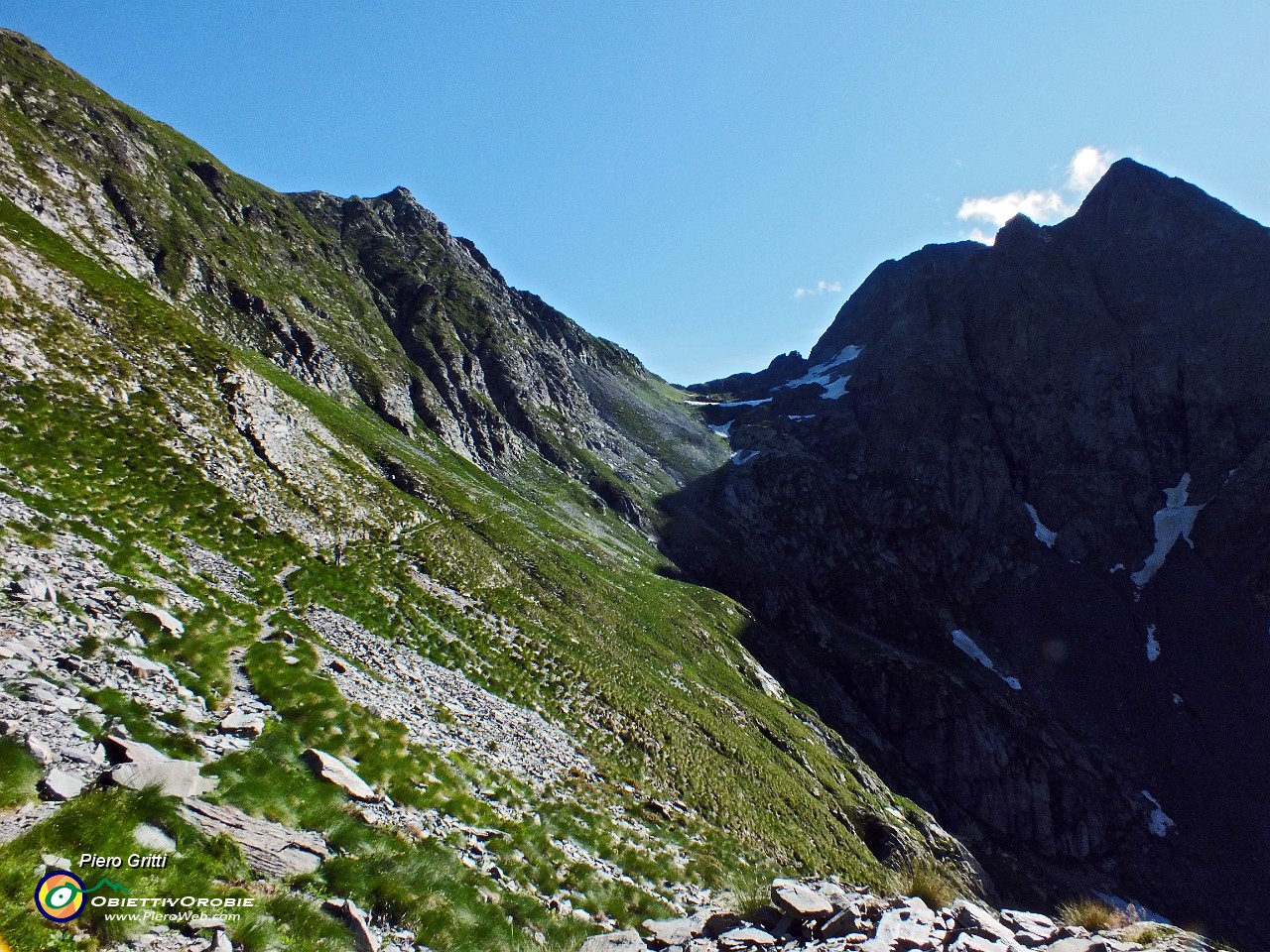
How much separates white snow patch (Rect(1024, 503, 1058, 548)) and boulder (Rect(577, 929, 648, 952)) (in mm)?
150588

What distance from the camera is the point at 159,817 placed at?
7.72 m

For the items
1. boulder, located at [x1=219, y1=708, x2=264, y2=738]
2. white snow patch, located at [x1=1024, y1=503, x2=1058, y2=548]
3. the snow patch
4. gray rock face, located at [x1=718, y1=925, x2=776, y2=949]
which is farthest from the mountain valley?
the snow patch

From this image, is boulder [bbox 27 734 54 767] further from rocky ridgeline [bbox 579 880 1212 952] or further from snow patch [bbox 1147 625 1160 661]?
snow patch [bbox 1147 625 1160 661]

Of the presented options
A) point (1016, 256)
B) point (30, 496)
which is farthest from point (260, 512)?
point (1016, 256)

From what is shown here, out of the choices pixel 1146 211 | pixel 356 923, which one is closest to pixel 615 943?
pixel 356 923

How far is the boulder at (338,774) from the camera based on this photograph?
38.4ft

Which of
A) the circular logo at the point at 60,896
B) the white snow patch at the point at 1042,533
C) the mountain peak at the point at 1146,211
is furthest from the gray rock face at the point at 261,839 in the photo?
the mountain peak at the point at 1146,211

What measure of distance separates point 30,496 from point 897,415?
16129 centimetres

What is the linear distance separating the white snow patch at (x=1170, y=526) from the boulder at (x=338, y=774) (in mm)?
152938

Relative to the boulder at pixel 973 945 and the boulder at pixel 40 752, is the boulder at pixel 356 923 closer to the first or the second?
the boulder at pixel 40 752

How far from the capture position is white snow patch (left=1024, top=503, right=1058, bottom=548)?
437ft

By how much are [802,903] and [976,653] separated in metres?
124

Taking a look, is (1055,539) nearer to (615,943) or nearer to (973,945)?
(973,945)

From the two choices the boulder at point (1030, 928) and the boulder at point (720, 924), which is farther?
the boulder at point (720, 924)
